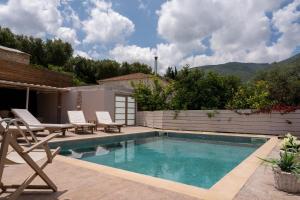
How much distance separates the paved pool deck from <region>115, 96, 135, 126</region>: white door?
1113cm

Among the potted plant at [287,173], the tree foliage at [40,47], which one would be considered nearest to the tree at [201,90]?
the potted plant at [287,173]

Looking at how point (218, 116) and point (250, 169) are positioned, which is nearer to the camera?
point (250, 169)

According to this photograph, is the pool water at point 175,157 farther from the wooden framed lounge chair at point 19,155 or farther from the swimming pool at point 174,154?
the wooden framed lounge chair at point 19,155

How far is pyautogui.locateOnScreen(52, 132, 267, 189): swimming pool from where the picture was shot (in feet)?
21.0

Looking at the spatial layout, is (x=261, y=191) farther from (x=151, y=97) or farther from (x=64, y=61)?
(x=64, y=61)

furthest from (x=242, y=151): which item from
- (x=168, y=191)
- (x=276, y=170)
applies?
(x=168, y=191)

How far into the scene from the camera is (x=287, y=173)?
3670 mm

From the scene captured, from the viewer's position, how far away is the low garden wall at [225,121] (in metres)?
12.1

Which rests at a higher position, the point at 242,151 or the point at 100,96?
the point at 100,96

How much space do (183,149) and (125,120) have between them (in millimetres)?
7024

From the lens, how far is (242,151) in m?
9.45

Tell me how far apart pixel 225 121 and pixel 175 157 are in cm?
608

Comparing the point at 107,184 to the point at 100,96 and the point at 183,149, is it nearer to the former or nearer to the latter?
the point at 183,149

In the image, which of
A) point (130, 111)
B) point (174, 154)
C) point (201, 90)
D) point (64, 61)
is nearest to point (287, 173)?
point (174, 154)
